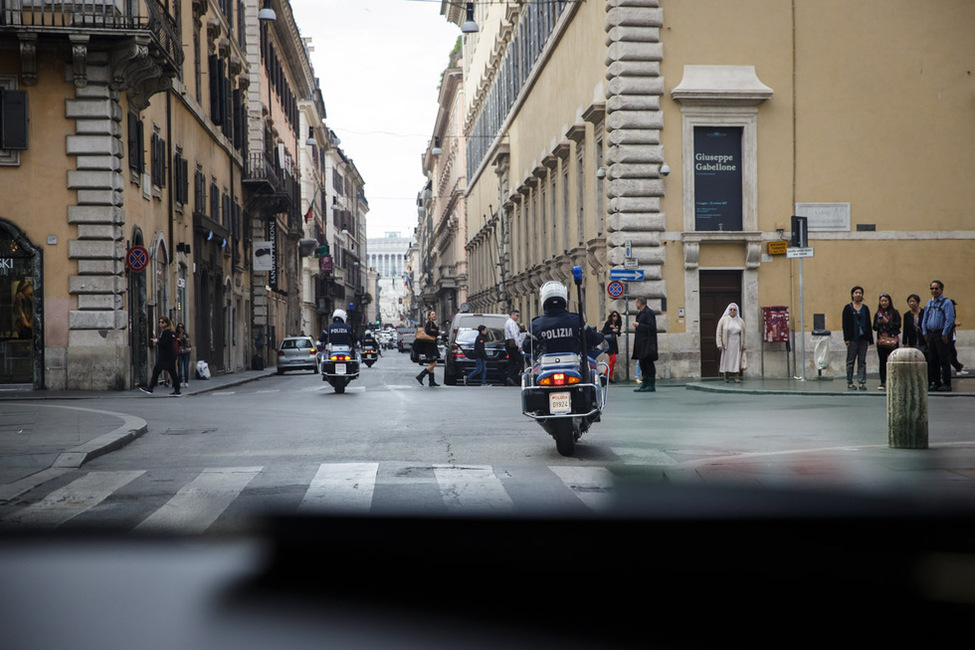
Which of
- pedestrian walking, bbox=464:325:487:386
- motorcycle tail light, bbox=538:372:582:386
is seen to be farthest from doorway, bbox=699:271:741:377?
motorcycle tail light, bbox=538:372:582:386

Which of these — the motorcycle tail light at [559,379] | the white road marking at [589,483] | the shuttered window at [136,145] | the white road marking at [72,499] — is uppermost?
the shuttered window at [136,145]

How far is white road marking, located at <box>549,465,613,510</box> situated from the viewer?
8.52m

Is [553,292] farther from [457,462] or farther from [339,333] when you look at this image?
[339,333]

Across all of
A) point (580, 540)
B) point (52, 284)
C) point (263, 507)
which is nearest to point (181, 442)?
point (263, 507)

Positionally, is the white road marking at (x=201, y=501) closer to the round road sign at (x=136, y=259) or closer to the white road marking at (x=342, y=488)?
the white road marking at (x=342, y=488)

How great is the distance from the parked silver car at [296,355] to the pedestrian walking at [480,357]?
16.8m

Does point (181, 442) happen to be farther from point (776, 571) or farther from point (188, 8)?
point (188, 8)

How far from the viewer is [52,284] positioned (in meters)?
24.6

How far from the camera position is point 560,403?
11578 millimetres

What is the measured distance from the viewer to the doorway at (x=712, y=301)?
2784 centimetres

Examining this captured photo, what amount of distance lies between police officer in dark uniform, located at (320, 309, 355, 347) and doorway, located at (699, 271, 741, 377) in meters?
8.42

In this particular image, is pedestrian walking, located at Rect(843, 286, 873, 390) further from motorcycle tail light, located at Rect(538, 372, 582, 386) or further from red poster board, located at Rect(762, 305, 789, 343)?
motorcycle tail light, located at Rect(538, 372, 582, 386)

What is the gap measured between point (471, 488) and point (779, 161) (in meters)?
20.9

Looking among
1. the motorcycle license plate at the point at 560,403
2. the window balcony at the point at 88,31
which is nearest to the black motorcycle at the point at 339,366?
the window balcony at the point at 88,31
